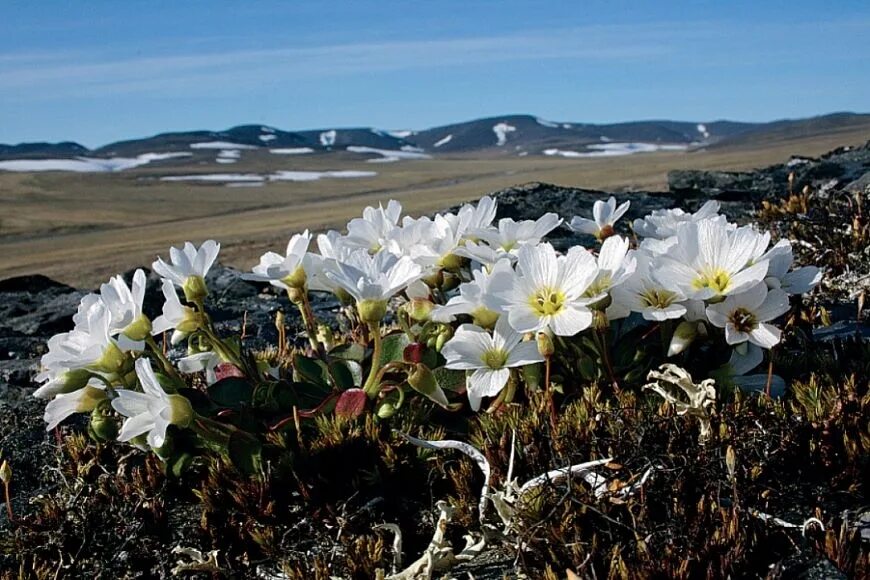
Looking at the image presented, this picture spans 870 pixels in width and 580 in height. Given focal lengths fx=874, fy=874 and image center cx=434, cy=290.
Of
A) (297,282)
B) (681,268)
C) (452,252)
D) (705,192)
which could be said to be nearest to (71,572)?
(297,282)

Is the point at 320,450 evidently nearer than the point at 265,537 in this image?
No

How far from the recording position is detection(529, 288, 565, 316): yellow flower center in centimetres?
243

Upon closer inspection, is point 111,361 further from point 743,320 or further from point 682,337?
point 743,320

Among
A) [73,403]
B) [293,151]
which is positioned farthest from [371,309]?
[293,151]

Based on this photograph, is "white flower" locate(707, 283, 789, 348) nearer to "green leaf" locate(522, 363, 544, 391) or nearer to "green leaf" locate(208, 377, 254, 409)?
"green leaf" locate(522, 363, 544, 391)

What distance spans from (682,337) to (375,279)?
90cm

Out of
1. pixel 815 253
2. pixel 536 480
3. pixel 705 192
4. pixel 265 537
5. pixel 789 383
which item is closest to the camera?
pixel 536 480

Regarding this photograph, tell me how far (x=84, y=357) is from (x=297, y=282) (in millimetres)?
695

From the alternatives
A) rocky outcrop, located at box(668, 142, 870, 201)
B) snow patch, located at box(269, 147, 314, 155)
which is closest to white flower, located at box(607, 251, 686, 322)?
rocky outcrop, located at box(668, 142, 870, 201)

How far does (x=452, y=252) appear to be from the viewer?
2.92 meters

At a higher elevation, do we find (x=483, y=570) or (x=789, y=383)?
(x=789, y=383)

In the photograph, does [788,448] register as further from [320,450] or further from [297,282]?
[297,282]

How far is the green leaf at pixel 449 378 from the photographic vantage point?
278cm

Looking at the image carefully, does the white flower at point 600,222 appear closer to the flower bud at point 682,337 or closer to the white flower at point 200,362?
the flower bud at point 682,337
